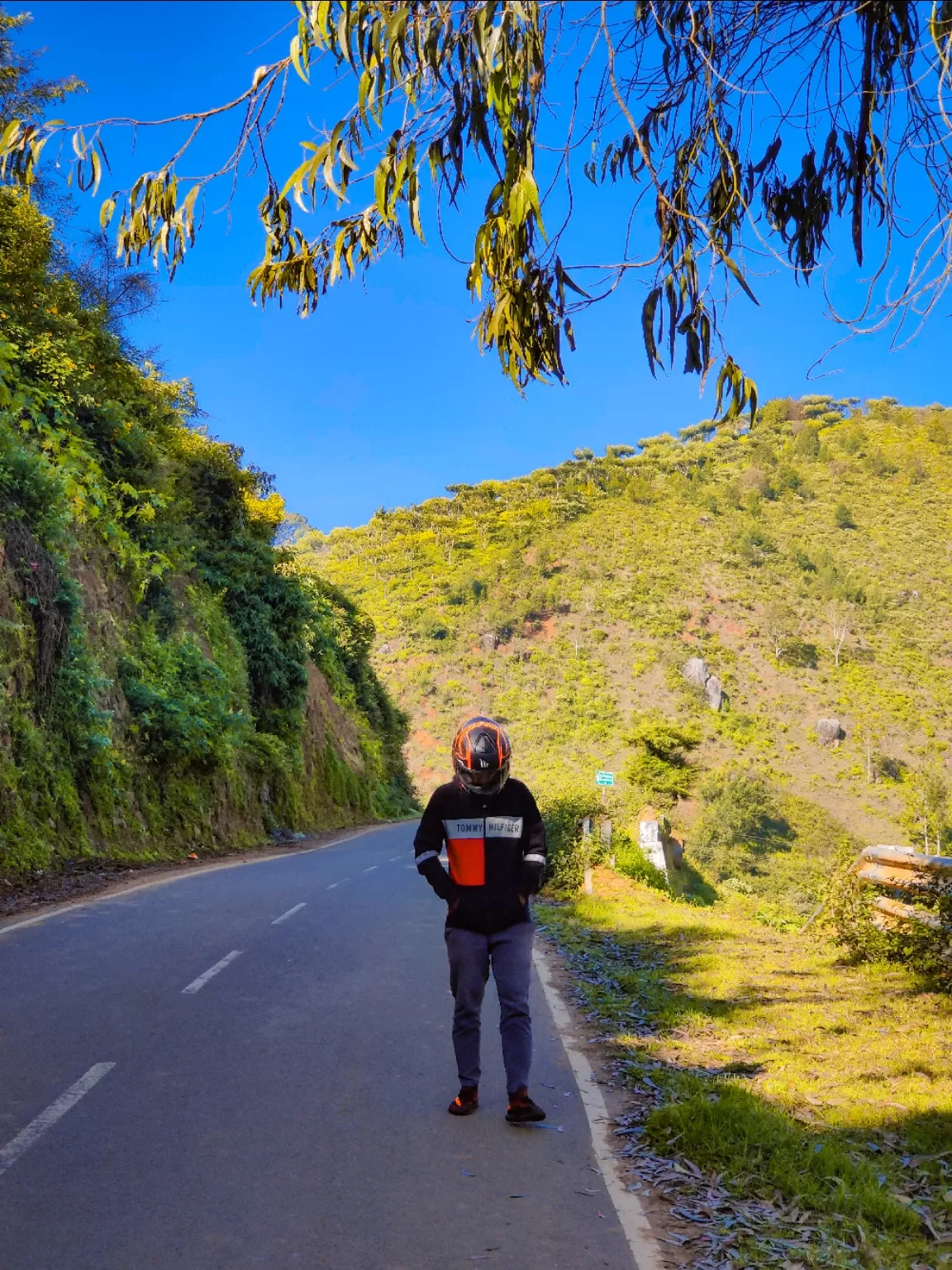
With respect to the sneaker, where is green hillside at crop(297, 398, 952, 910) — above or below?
above

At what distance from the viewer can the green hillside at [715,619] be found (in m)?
67.4

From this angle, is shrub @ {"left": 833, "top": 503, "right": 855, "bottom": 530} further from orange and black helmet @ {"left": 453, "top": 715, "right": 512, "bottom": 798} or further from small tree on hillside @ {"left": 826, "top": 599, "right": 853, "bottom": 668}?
orange and black helmet @ {"left": 453, "top": 715, "right": 512, "bottom": 798}

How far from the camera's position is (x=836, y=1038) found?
7441mm

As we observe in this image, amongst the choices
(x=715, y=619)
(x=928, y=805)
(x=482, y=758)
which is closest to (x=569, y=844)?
(x=482, y=758)

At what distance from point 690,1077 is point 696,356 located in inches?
181

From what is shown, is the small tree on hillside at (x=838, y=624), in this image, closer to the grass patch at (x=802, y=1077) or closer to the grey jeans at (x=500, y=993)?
the grass patch at (x=802, y=1077)

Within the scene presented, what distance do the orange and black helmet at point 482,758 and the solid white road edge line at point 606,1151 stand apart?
1.97 m

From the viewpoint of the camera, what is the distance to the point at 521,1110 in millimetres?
5508

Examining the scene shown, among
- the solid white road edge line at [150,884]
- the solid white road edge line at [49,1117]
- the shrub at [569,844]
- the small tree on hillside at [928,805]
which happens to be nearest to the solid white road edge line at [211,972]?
the solid white road edge line at [49,1117]

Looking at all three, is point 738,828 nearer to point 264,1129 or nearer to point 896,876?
point 896,876

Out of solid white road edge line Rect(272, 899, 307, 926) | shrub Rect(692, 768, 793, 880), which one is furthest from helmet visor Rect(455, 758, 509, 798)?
shrub Rect(692, 768, 793, 880)

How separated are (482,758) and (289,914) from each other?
8.82 meters

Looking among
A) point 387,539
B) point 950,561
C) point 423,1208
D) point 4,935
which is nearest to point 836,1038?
point 423,1208

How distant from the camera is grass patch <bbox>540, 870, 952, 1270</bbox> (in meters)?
4.54
